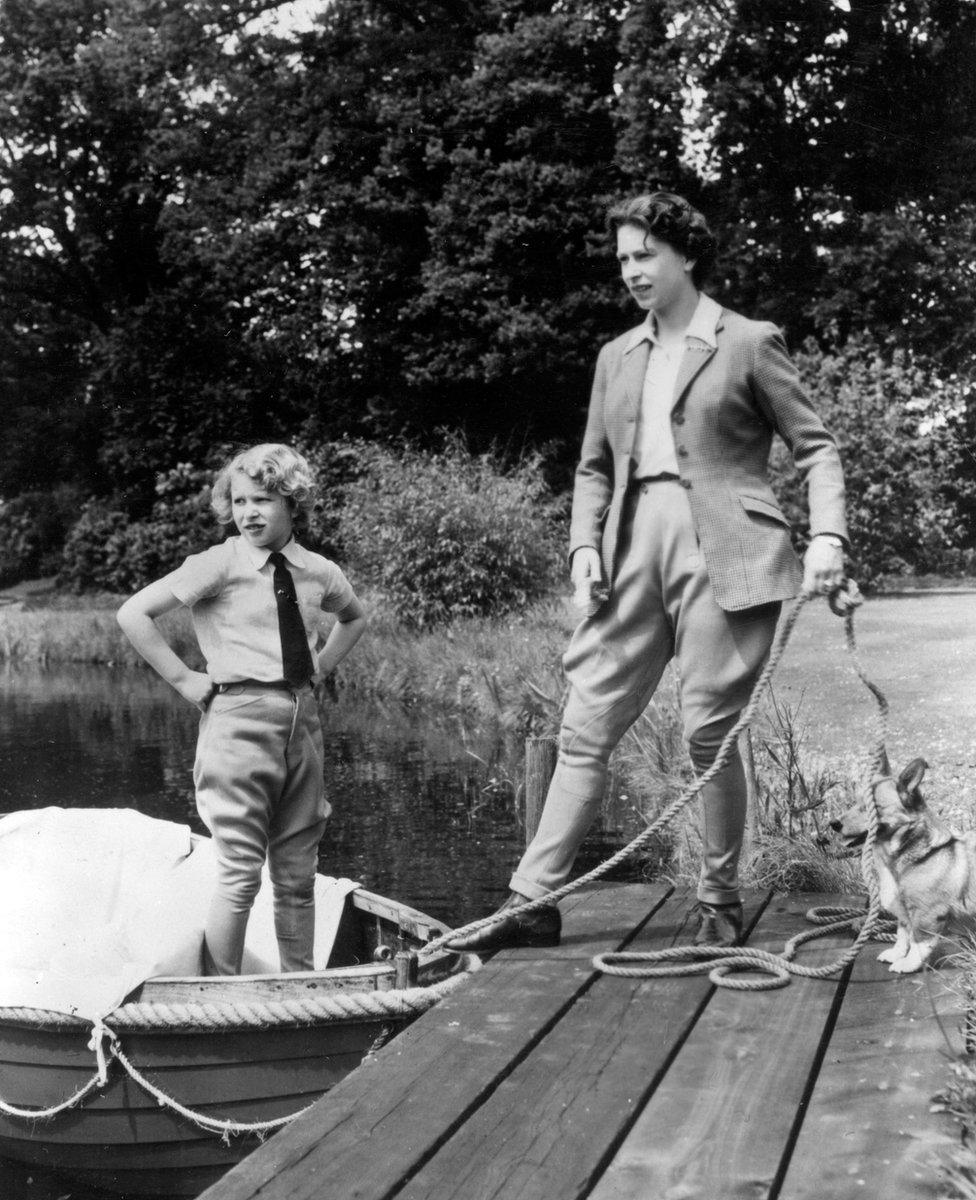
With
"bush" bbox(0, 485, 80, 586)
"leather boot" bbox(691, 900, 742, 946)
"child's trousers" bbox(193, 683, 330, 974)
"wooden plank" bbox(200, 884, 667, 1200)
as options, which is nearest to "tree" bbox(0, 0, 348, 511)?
"bush" bbox(0, 485, 80, 586)

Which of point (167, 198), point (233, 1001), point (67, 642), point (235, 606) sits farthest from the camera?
point (167, 198)

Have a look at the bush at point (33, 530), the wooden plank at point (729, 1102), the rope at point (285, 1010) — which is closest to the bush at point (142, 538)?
the bush at point (33, 530)

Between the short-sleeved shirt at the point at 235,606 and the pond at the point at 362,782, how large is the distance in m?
1.92

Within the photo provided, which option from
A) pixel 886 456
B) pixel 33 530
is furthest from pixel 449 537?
pixel 33 530

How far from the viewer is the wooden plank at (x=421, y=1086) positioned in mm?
2422

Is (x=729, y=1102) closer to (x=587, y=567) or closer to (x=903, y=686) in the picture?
(x=587, y=567)

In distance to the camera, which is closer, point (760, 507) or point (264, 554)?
point (760, 507)

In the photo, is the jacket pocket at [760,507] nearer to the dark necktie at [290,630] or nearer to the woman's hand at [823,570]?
the woman's hand at [823,570]

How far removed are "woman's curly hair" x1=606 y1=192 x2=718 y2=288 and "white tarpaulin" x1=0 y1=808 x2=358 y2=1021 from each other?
257cm

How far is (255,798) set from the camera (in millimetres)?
4250

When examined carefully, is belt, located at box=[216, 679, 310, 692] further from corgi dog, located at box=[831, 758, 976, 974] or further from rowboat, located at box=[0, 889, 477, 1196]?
corgi dog, located at box=[831, 758, 976, 974]

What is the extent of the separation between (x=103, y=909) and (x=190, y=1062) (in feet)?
2.54

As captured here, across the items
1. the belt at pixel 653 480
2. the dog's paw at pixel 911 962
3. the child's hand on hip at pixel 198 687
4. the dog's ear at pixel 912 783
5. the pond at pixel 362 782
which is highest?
the belt at pixel 653 480

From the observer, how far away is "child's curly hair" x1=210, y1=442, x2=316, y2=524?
4305 mm
